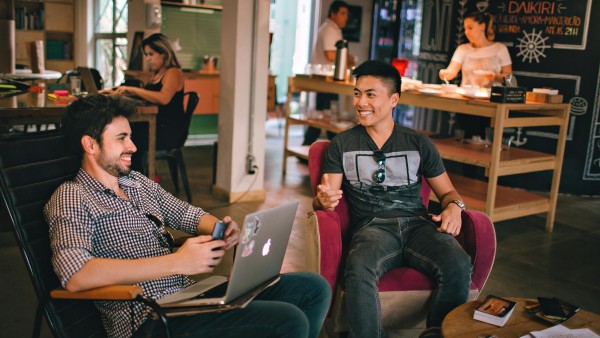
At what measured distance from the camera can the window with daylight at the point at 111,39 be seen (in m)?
8.64

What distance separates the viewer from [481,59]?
18.1ft

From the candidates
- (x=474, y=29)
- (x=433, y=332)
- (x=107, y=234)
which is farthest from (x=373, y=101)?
(x=474, y=29)

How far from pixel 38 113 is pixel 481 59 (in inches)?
138

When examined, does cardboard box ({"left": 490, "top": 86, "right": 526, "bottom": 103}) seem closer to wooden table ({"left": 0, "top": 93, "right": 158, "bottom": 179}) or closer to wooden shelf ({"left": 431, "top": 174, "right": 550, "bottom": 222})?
wooden shelf ({"left": 431, "top": 174, "right": 550, "bottom": 222})

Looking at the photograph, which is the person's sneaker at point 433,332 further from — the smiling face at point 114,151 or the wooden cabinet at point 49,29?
the wooden cabinet at point 49,29

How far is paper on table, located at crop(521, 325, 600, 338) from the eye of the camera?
2.14m

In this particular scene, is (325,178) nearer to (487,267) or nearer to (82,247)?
(487,267)

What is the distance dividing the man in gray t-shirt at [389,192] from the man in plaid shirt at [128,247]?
1.96ft

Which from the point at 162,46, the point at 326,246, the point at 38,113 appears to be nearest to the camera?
the point at 326,246

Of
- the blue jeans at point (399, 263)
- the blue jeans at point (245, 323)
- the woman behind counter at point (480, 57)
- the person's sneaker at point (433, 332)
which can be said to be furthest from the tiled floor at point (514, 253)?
the woman behind counter at point (480, 57)

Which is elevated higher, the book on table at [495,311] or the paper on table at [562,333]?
the book on table at [495,311]

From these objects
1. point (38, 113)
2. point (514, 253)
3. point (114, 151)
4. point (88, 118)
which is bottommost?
point (514, 253)

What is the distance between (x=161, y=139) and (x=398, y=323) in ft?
9.16

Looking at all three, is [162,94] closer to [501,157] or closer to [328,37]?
[328,37]
